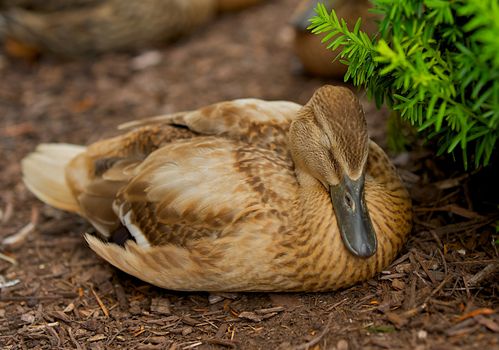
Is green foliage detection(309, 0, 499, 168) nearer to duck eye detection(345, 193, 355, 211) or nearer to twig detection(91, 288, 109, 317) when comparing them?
duck eye detection(345, 193, 355, 211)

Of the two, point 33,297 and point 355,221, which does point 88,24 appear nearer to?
point 33,297

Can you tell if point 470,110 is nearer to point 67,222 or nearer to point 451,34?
point 451,34

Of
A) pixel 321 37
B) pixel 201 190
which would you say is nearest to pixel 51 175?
pixel 201 190

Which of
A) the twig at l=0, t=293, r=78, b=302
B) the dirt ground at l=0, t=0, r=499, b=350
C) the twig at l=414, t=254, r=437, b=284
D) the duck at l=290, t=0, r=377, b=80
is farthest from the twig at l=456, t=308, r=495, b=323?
the duck at l=290, t=0, r=377, b=80

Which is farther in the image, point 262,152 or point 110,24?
point 110,24

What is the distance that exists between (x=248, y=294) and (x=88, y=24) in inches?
157

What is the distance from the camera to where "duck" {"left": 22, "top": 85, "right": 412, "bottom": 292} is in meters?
3.22

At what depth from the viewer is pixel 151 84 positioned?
6.23 meters

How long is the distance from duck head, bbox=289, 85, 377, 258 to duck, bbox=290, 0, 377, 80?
2.22 m

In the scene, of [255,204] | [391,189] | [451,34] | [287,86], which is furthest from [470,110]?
[287,86]

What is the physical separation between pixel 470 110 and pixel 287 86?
3.20 m

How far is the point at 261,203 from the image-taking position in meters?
3.34

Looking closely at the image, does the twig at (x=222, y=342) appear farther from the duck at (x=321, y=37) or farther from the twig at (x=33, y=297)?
the duck at (x=321, y=37)

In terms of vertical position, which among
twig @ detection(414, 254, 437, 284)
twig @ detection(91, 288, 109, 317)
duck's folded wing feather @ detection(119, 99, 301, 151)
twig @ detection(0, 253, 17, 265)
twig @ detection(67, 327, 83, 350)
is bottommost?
twig @ detection(0, 253, 17, 265)
